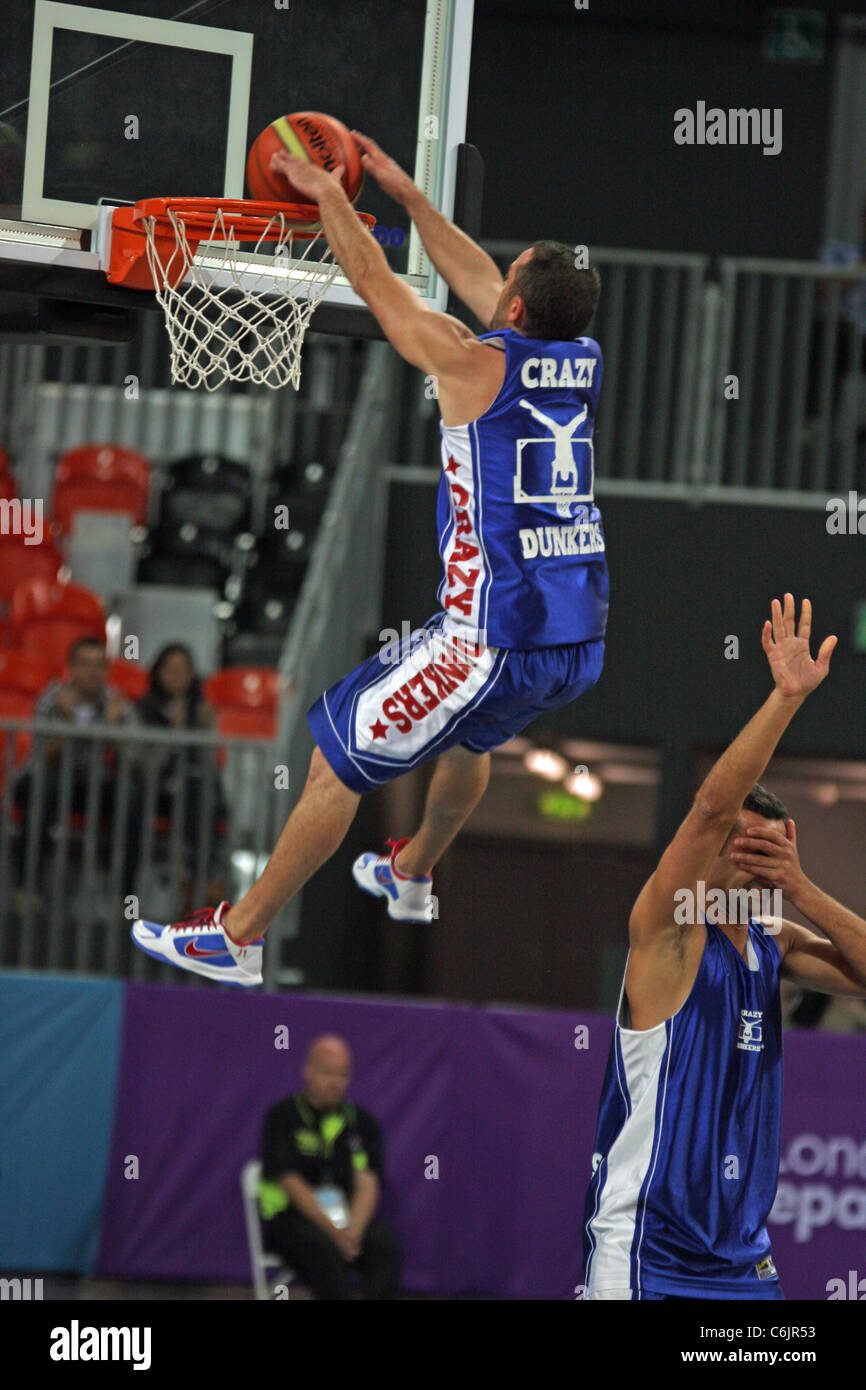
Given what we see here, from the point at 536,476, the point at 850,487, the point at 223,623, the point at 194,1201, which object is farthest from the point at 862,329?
the point at 536,476

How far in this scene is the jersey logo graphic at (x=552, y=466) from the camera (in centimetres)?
496

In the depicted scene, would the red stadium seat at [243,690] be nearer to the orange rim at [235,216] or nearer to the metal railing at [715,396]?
the metal railing at [715,396]

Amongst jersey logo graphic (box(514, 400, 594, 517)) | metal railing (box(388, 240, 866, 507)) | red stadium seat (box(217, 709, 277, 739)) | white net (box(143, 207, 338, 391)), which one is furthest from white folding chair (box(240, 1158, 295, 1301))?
jersey logo graphic (box(514, 400, 594, 517))

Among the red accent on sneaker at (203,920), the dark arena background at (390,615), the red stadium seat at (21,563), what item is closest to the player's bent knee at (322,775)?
the red accent on sneaker at (203,920)

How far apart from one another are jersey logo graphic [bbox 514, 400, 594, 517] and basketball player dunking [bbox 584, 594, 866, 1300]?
0.64 metres

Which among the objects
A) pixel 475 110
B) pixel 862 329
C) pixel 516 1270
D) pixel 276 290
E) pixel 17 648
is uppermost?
pixel 475 110

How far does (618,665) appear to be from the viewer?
11.7 metres

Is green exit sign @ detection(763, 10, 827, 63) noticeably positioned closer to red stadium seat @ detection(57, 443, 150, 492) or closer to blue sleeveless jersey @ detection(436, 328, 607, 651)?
red stadium seat @ detection(57, 443, 150, 492)

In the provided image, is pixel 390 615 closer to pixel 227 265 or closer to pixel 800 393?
pixel 800 393

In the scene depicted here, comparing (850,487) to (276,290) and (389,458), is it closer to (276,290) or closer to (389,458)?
(389,458)

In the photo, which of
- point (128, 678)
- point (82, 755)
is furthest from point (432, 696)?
point (128, 678)

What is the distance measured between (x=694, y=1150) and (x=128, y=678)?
25.9 feet

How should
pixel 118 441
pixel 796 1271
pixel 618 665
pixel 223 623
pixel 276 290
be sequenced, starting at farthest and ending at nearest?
1. pixel 118 441
2. pixel 223 623
3. pixel 618 665
4. pixel 796 1271
5. pixel 276 290

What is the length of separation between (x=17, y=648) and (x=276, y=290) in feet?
23.6
